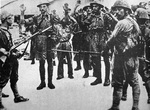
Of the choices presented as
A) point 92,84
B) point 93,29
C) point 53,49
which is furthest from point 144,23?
point 53,49

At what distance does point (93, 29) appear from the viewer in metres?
5.18

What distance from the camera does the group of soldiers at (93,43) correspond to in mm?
4895

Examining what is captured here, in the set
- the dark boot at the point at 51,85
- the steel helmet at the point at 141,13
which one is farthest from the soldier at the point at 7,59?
the steel helmet at the point at 141,13

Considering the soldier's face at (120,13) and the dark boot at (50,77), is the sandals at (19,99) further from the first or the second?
the soldier's face at (120,13)

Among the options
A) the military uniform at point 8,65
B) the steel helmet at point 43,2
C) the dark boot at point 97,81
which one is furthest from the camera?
the steel helmet at point 43,2

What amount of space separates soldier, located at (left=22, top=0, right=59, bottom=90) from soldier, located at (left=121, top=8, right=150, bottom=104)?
5.85ft

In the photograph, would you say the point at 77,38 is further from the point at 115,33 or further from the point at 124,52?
the point at 124,52

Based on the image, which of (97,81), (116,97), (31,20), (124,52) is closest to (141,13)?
(124,52)

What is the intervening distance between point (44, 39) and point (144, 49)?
2.23 meters

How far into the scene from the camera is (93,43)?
5.20 m

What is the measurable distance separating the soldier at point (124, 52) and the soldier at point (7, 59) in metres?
2.06

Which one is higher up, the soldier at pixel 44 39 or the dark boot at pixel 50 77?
the soldier at pixel 44 39

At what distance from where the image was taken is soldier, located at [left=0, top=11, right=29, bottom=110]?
5000 mm

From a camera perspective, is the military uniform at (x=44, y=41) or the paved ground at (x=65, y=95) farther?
the military uniform at (x=44, y=41)
